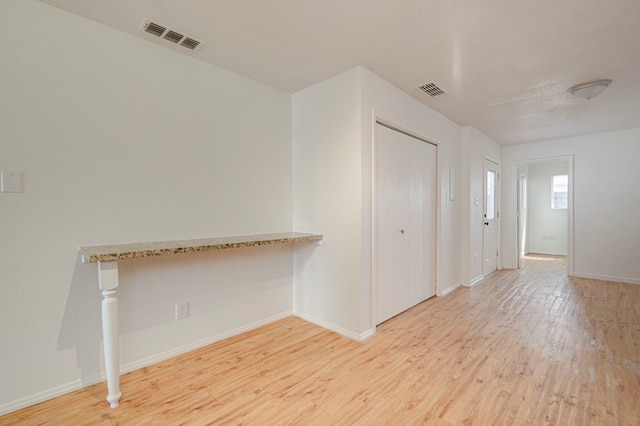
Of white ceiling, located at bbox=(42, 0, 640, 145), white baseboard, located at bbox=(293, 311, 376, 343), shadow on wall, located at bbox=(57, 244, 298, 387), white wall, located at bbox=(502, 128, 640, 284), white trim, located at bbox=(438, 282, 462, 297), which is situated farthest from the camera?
white wall, located at bbox=(502, 128, 640, 284)

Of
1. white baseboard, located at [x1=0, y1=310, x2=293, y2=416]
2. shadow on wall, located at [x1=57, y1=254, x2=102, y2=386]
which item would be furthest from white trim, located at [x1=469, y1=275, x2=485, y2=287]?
shadow on wall, located at [x1=57, y1=254, x2=102, y2=386]

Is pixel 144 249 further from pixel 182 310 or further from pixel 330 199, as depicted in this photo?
pixel 330 199

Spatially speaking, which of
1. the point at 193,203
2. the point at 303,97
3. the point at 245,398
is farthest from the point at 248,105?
the point at 245,398

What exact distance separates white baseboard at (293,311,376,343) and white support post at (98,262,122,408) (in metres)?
1.69

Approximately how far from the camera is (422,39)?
215 cm

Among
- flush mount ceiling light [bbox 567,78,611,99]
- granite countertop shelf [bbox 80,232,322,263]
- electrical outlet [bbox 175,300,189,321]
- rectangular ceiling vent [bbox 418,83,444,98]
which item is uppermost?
rectangular ceiling vent [bbox 418,83,444,98]

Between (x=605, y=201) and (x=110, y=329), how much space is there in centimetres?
671

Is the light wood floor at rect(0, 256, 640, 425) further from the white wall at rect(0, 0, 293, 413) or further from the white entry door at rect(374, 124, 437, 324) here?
the white entry door at rect(374, 124, 437, 324)

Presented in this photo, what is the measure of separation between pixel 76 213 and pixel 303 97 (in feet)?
7.22

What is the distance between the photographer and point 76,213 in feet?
6.23

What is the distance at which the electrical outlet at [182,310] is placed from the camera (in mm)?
2328

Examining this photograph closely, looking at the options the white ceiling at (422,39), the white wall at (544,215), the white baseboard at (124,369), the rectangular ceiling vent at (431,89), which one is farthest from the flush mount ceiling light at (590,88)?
the white wall at (544,215)

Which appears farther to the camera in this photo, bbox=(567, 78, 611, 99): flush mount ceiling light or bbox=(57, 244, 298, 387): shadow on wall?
bbox=(567, 78, 611, 99): flush mount ceiling light

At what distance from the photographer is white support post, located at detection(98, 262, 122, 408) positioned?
1.71 m
